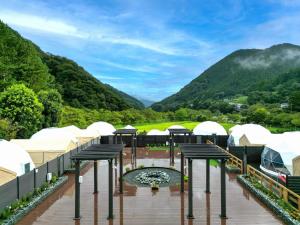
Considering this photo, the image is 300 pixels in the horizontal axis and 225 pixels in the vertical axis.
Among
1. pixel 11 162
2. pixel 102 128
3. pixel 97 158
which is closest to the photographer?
pixel 97 158

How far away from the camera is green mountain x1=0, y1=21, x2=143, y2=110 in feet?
145

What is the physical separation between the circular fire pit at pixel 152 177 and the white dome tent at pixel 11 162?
624 centimetres

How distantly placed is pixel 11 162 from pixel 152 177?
852cm

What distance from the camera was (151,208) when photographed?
46.3ft

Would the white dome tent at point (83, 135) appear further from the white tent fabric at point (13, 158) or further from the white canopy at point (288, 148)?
the white canopy at point (288, 148)

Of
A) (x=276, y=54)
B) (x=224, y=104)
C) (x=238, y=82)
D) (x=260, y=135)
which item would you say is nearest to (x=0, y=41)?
(x=260, y=135)

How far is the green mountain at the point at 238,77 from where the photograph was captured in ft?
371

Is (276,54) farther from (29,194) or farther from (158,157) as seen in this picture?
(29,194)

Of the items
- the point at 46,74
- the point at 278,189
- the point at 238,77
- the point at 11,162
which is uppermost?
the point at 238,77

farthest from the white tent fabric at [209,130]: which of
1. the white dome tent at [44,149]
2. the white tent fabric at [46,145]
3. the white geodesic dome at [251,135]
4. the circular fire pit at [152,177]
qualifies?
the white dome tent at [44,149]

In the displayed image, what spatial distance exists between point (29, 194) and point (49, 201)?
102 cm

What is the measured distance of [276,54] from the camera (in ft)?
513

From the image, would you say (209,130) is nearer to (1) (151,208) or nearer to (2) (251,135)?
(2) (251,135)

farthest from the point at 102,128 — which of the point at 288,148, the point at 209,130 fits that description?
the point at 288,148
